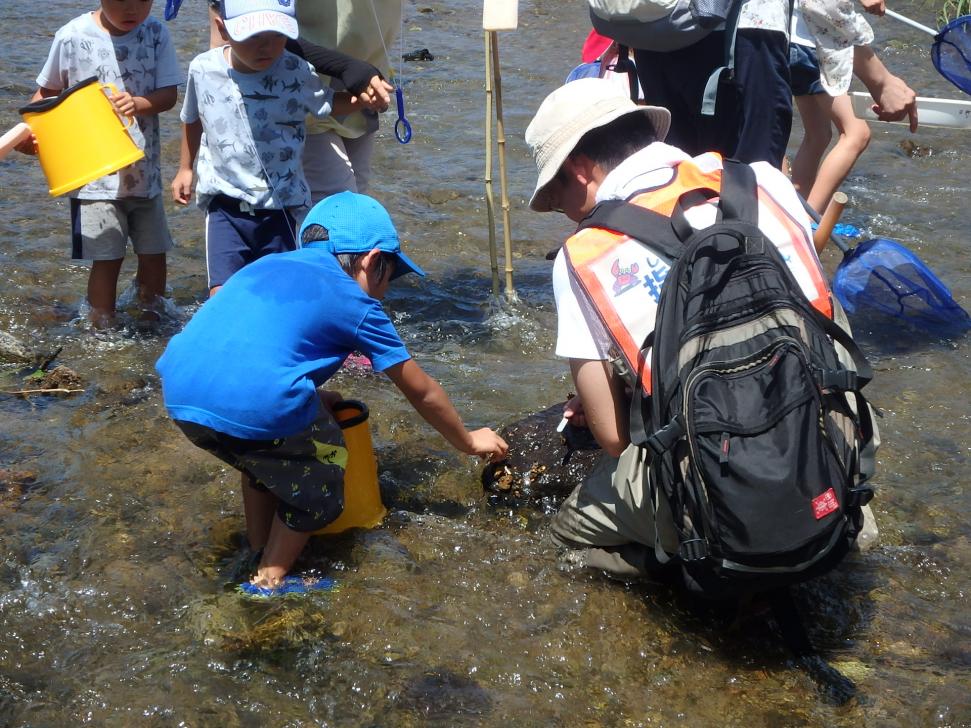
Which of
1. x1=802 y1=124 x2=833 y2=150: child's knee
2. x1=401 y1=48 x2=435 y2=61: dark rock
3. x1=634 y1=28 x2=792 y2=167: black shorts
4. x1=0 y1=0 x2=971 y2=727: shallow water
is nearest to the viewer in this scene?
x1=0 y1=0 x2=971 y2=727: shallow water

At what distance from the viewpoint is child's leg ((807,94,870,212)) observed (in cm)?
530

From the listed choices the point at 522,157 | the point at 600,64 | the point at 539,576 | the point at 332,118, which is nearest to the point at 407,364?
the point at 539,576

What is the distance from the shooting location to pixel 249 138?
4203 millimetres

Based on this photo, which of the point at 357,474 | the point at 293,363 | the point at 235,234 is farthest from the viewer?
the point at 235,234

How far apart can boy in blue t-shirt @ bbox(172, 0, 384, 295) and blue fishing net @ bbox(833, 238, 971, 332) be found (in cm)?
245

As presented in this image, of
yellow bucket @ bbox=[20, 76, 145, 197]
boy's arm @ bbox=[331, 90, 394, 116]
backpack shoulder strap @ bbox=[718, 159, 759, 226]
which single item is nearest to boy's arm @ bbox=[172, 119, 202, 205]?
yellow bucket @ bbox=[20, 76, 145, 197]

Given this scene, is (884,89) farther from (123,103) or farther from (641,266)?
(123,103)

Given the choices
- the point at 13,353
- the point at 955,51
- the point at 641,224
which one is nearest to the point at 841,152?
the point at 955,51

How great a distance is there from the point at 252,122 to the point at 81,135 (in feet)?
2.36

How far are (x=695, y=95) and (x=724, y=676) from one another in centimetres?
239

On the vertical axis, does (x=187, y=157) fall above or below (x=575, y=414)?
above

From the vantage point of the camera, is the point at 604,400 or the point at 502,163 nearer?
the point at 604,400

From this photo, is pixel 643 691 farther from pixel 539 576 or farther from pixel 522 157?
pixel 522 157

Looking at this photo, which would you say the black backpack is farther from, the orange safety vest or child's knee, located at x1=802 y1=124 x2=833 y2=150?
child's knee, located at x1=802 y1=124 x2=833 y2=150
